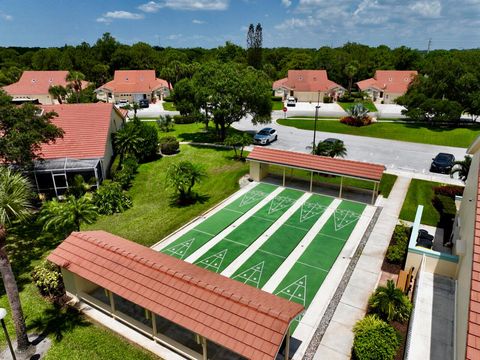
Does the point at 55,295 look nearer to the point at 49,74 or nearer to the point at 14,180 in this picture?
the point at 14,180

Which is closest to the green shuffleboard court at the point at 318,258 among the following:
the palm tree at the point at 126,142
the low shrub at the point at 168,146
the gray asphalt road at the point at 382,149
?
the gray asphalt road at the point at 382,149

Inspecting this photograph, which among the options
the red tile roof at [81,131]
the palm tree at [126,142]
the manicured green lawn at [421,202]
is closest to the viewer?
the manicured green lawn at [421,202]

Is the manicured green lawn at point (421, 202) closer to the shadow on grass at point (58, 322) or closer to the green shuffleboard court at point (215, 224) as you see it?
the green shuffleboard court at point (215, 224)

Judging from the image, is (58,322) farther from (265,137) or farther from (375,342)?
(265,137)

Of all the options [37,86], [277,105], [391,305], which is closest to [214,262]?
[391,305]

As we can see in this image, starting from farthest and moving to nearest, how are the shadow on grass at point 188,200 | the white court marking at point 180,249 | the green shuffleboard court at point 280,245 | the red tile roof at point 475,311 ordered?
the shadow on grass at point 188,200 → the white court marking at point 180,249 → the green shuffleboard court at point 280,245 → the red tile roof at point 475,311

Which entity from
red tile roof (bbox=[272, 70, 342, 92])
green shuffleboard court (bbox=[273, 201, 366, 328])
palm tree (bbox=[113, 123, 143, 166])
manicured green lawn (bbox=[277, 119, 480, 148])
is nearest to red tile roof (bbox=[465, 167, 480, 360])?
green shuffleboard court (bbox=[273, 201, 366, 328])

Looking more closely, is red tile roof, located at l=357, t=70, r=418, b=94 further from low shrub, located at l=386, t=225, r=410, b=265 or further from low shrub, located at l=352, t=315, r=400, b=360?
low shrub, located at l=352, t=315, r=400, b=360
